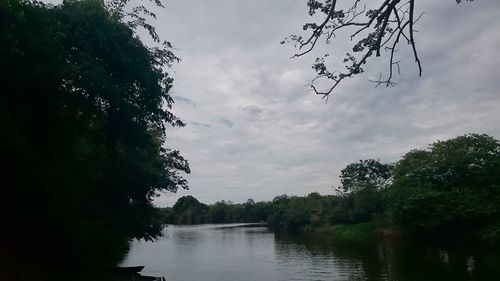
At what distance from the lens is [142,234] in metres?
31.1

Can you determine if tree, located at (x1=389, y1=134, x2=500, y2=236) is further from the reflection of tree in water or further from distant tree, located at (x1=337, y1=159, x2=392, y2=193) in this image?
distant tree, located at (x1=337, y1=159, x2=392, y2=193)

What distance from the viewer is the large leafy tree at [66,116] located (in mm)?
14906

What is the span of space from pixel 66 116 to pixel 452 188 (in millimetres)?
48798

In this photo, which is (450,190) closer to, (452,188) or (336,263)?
(452,188)

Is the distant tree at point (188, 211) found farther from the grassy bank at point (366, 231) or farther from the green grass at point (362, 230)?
the green grass at point (362, 230)

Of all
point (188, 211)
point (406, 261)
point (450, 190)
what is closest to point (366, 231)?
point (450, 190)

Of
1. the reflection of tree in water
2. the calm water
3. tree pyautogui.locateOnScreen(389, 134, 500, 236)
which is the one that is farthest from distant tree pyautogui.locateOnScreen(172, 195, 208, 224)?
tree pyautogui.locateOnScreen(389, 134, 500, 236)

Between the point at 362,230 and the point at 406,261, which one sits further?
the point at 362,230

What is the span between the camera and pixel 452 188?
54.7 metres

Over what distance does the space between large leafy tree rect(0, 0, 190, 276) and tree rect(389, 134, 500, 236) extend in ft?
132

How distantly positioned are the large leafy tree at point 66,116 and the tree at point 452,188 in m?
40.1

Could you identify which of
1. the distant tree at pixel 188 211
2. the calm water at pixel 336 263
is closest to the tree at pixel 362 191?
the calm water at pixel 336 263

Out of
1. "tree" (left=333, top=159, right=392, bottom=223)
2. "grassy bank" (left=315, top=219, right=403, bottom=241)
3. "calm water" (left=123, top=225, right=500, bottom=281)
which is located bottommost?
"calm water" (left=123, top=225, right=500, bottom=281)

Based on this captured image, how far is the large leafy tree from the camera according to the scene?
14.9 meters
